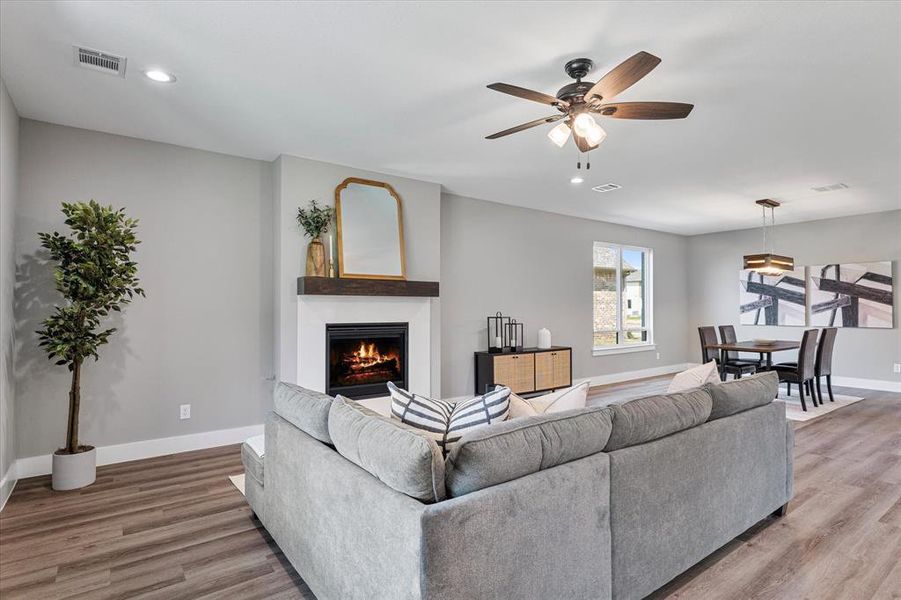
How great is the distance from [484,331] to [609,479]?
14.4 feet

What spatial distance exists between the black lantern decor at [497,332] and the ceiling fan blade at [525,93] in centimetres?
378

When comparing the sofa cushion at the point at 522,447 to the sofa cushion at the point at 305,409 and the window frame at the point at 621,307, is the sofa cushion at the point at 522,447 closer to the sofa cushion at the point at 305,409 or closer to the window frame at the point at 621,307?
the sofa cushion at the point at 305,409

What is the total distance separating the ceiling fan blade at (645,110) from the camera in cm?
256

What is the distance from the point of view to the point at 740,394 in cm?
251

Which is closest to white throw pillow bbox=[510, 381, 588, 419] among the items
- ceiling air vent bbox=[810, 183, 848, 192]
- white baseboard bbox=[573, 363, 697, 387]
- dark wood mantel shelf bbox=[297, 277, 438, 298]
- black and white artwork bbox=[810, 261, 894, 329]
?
dark wood mantel shelf bbox=[297, 277, 438, 298]

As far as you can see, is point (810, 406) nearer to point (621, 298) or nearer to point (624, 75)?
point (621, 298)

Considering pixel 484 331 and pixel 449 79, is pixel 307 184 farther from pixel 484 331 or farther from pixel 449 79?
pixel 484 331

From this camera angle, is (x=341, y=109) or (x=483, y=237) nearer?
(x=341, y=109)

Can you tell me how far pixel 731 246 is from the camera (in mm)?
8539

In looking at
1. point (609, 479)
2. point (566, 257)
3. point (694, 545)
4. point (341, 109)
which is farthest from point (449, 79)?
point (566, 257)

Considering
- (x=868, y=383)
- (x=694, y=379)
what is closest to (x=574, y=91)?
(x=694, y=379)

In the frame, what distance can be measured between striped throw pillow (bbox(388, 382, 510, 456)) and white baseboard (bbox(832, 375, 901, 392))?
25.7ft

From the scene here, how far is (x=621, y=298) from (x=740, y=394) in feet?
19.1

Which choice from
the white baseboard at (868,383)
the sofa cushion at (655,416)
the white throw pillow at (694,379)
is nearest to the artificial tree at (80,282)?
the sofa cushion at (655,416)
